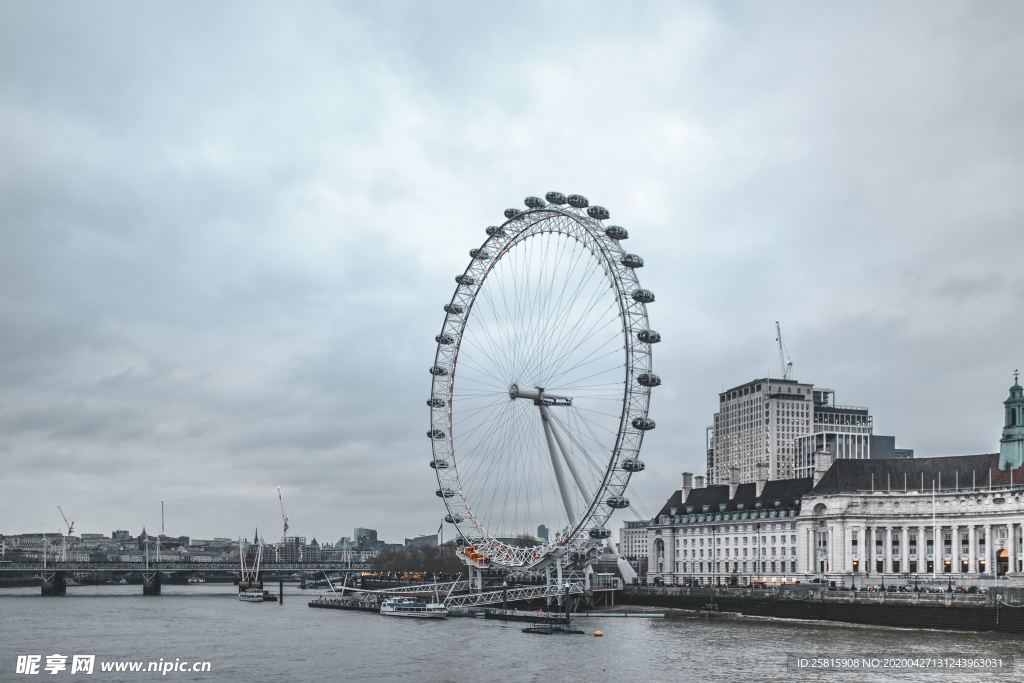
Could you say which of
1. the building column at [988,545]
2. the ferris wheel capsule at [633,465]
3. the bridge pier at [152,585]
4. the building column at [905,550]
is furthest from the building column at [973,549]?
the bridge pier at [152,585]

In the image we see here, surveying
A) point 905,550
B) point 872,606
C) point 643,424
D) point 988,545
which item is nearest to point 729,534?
point 905,550

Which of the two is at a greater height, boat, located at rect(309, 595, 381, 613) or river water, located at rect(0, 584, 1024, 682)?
river water, located at rect(0, 584, 1024, 682)

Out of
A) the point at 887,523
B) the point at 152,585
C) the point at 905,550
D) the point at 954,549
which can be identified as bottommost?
the point at 152,585

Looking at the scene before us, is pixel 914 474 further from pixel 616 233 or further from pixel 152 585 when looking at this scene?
pixel 152 585

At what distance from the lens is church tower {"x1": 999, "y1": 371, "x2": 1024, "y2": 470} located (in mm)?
120000

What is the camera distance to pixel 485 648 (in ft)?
259

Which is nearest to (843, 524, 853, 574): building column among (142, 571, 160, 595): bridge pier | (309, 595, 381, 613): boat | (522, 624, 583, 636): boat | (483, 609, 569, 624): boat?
(483, 609, 569, 624): boat

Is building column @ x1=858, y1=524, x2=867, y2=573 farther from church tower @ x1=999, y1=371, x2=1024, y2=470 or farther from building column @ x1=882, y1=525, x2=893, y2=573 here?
church tower @ x1=999, y1=371, x2=1024, y2=470

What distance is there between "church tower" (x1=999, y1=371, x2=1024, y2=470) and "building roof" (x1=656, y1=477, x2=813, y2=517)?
22.4 m

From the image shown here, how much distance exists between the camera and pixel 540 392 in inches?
4063

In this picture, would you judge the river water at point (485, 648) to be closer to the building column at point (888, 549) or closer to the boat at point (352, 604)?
the boat at point (352, 604)

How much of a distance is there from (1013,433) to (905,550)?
16939mm

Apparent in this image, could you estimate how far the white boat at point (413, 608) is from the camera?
363 ft

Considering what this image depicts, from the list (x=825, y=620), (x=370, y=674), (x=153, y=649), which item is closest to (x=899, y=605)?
(x=825, y=620)
